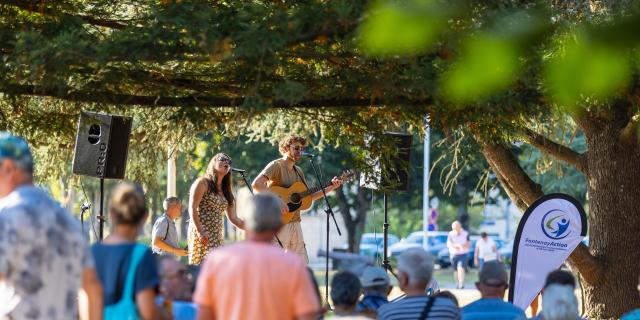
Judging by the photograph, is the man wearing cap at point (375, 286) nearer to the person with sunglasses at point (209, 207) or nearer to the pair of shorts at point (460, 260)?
the person with sunglasses at point (209, 207)

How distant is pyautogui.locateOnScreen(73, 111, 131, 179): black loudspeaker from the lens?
10641 millimetres

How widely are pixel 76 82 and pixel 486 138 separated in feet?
9.50

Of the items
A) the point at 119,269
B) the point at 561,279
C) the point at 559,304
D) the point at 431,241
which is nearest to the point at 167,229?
the point at 561,279

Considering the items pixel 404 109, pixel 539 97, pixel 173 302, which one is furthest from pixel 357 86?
pixel 173 302

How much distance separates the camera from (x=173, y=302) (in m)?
5.40

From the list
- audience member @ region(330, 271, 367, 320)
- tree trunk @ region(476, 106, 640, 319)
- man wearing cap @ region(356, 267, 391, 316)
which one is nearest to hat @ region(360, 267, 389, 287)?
man wearing cap @ region(356, 267, 391, 316)

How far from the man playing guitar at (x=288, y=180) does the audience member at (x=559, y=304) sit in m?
5.46

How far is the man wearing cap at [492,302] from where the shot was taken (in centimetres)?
562

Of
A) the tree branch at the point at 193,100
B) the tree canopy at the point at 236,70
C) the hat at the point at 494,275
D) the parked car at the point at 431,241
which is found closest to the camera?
the hat at the point at 494,275

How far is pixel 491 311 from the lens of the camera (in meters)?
5.66

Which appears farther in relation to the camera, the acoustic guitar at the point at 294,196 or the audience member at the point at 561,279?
the acoustic guitar at the point at 294,196

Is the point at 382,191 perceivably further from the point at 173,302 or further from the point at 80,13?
the point at 173,302

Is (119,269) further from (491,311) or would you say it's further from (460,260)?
(460,260)

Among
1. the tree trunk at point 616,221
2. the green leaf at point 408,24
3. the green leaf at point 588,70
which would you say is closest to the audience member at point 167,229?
the tree trunk at point 616,221
